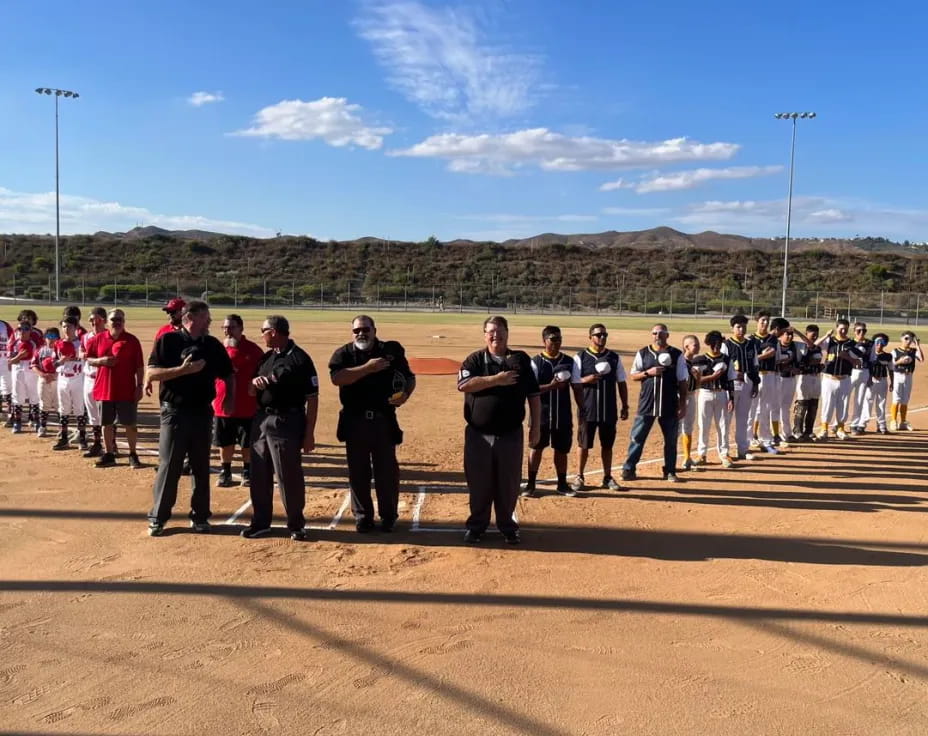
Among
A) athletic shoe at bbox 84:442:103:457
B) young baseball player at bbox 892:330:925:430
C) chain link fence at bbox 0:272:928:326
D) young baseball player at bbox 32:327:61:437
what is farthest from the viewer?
chain link fence at bbox 0:272:928:326

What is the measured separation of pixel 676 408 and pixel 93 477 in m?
6.85

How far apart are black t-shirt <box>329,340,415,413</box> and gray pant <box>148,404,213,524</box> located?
1333mm

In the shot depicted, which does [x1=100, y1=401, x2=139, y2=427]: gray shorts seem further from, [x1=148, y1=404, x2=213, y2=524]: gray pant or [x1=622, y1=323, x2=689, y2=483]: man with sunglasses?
[x1=622, y1=323, x2=689, y2=483]: man with sunglasses

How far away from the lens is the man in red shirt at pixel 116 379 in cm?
870

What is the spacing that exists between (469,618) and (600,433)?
155 inches

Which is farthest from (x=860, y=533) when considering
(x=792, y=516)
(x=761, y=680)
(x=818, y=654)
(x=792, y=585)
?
(x=761, y=680)

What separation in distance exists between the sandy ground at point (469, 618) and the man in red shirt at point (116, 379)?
888mm

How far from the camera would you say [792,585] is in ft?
18.3

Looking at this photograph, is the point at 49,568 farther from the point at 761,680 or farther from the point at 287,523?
the point at 761,680

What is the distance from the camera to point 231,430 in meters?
8.29

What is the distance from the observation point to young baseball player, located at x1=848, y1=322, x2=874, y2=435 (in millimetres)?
12414

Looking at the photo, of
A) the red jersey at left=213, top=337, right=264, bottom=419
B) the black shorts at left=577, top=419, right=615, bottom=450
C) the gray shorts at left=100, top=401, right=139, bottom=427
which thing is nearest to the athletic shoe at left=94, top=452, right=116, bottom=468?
the gray shorts at left=100, top=401, right=139, bottom=427

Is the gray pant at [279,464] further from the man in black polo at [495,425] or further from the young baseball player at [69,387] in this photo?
the young baseball player at [69,387]

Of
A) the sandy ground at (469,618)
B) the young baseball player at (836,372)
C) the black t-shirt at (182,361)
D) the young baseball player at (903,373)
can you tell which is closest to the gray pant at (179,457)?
the black t-shirt at (182,361)
